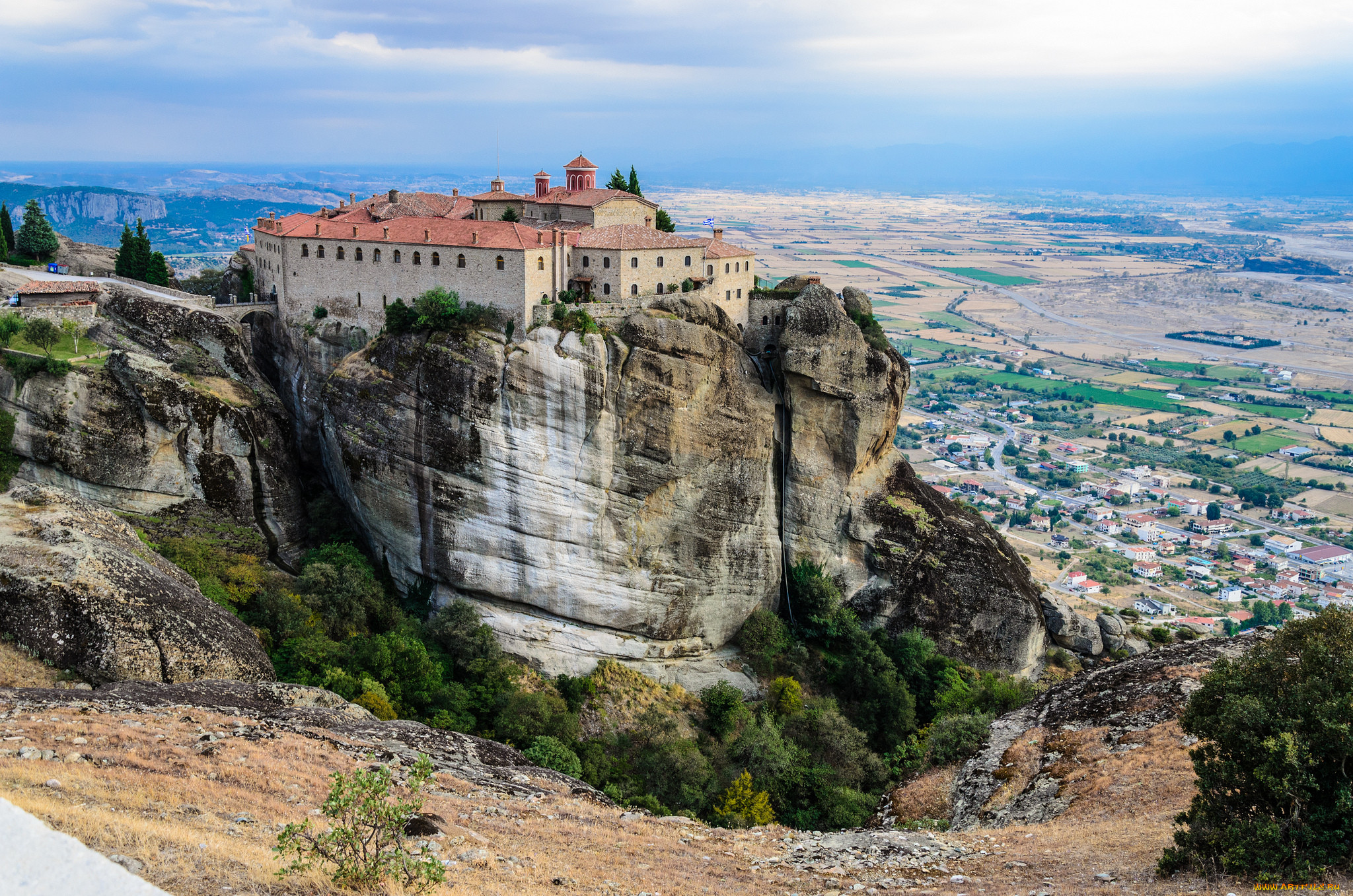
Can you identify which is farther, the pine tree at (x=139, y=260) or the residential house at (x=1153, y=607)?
the residential house at (x=1153, y=607)

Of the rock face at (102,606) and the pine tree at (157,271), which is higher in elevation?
the pine tree at (157,271)

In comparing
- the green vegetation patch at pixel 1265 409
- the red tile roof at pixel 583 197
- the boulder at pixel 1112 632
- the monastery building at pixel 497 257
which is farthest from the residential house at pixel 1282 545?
the red tile roof at pixel 583 197

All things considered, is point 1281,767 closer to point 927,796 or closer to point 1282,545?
point 927,796

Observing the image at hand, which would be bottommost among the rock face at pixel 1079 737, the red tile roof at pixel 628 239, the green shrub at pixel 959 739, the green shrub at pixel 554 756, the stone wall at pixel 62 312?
the green shrub at pixel 554 756

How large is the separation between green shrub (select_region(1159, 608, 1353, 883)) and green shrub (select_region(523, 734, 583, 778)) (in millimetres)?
22879

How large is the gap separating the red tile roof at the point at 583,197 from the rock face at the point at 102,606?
27466mm

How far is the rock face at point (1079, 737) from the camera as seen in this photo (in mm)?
26375

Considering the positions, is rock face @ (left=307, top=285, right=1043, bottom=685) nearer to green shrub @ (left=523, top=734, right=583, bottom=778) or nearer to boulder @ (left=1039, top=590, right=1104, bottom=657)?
boulder @ (left=1039, top=590, right=1104, bottom=657)

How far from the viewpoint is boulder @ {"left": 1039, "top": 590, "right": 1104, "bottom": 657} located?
54.0 metres

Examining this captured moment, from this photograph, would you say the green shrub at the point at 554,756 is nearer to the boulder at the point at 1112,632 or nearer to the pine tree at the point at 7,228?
the boulder at the point at 1112,632

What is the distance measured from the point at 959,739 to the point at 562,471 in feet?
66.9

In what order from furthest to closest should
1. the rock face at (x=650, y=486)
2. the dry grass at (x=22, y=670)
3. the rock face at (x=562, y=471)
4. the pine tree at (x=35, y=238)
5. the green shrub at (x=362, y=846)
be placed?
1. the pine tree at (x=35, y=238)
2. the rock face at (x=650, y=486)
3. the rock face at (x=562, y=471)
4. the dry grass at (x=22, y=670)
5. the green shrub at (x=362, y=846)

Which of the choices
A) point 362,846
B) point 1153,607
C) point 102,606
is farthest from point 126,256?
point 1153,607

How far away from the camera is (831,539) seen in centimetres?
5197
